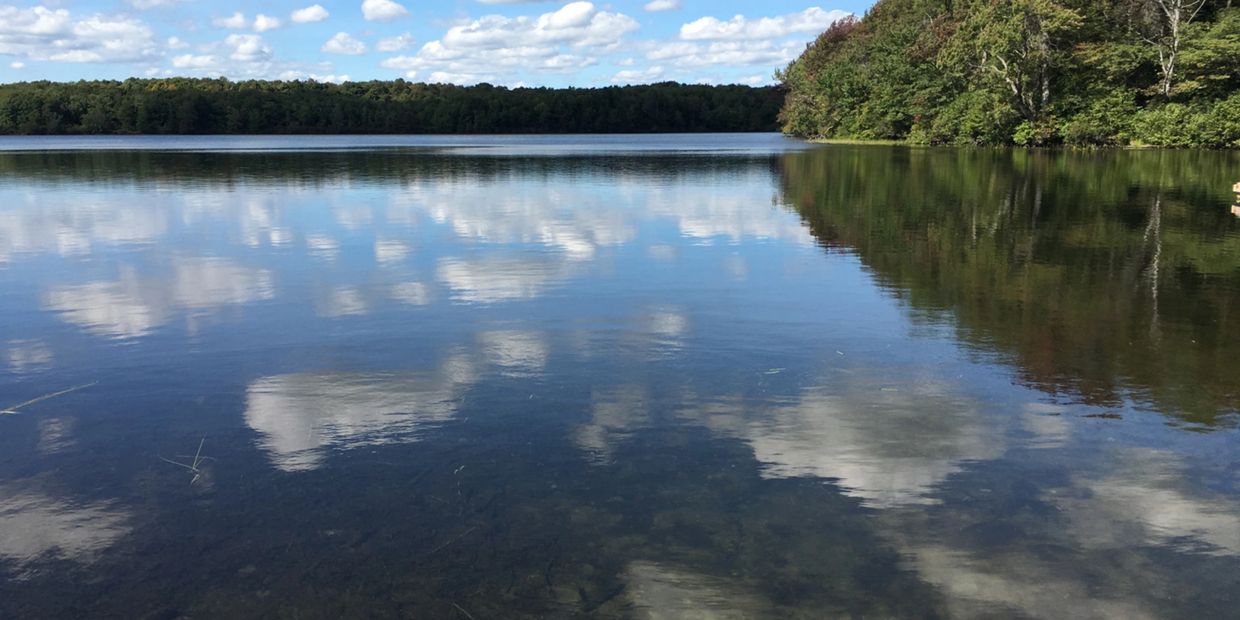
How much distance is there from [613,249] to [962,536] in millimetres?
11889

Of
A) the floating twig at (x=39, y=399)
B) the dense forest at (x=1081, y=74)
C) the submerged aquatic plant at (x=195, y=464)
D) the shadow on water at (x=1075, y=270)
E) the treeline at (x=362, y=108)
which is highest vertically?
the treeline at (x=362, y=108)

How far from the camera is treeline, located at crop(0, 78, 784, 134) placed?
153000mm

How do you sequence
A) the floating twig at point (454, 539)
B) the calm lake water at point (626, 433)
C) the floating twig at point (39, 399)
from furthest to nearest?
the floating twig at point (39, 399), the floating twig at point (454, 539), the calm lake water at point (626, 433)

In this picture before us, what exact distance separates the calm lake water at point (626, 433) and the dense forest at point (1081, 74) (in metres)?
47.5

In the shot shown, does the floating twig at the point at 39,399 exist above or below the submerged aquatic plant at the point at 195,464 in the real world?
above

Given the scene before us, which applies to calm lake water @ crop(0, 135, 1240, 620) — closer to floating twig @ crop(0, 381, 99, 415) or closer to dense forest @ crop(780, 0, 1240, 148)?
floating twig @ crop(0, 381, 99, 415)

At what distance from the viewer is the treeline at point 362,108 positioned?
153 metres

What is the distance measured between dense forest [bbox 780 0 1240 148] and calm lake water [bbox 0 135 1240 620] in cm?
4750

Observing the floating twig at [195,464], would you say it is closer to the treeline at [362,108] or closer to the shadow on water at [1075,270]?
the shadow on water at [1075,270]

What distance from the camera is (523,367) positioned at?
27.6 feet

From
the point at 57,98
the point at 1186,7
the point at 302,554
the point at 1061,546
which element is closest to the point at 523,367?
the point at 302,554

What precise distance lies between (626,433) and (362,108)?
6806 inches

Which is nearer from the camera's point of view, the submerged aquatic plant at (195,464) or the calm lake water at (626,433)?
the calm lake water at (626,433)

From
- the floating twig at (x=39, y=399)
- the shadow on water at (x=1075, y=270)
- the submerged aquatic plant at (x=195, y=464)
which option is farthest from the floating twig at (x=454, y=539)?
the shadow on water at (x=1075, y=270)
